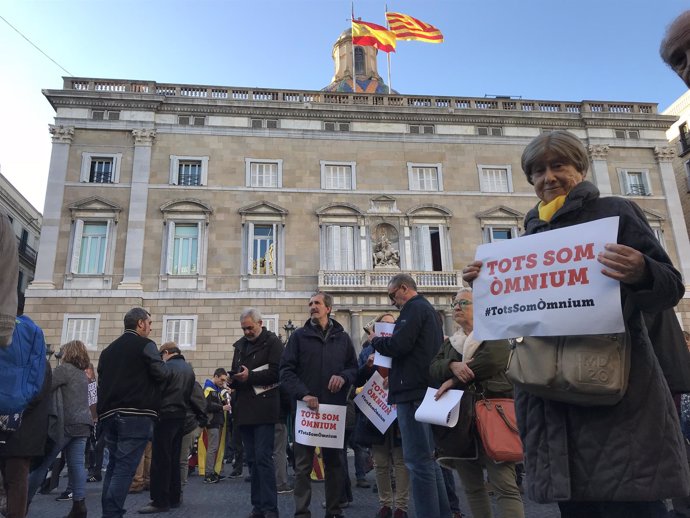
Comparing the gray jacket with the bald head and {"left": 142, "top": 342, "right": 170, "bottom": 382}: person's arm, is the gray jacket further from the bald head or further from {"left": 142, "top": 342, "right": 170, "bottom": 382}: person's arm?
the bald head

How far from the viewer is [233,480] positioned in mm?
9414

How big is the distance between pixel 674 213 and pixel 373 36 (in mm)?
16728

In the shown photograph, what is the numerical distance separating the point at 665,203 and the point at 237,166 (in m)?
19.7

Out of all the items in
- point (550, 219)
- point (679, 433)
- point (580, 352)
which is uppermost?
point (550, 219)

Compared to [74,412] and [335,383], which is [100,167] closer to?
[74,412]

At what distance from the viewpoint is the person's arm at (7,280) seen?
3.16 meters

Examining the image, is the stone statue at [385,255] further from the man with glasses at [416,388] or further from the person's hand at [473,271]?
the person's hand at [473,271]

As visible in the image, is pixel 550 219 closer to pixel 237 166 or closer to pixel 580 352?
pixel 580 352

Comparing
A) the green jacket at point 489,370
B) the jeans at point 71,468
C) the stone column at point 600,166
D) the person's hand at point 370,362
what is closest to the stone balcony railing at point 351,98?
the stone column at point 600,166

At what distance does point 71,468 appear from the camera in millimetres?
6133

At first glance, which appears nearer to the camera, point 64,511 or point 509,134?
point 64,511

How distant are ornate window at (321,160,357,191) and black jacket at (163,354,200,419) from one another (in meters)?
17.3

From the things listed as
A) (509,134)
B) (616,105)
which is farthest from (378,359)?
(616,105)

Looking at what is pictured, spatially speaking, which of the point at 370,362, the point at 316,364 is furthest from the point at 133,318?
the point at 370,362
